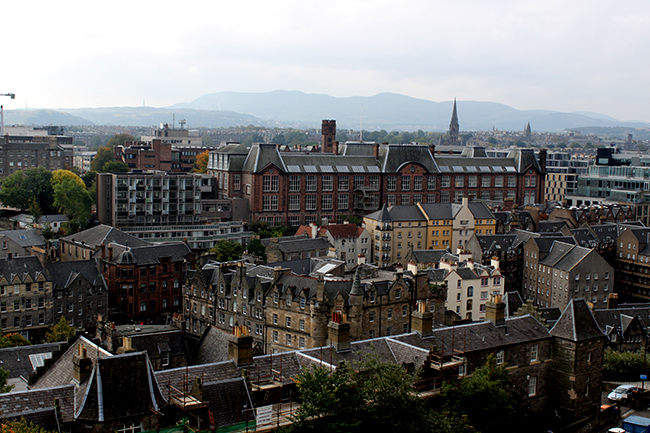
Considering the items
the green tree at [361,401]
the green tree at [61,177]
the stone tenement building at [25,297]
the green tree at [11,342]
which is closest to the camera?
the green tree at [361,401]

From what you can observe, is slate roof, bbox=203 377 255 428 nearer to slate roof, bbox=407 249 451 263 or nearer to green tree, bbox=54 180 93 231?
slate roof, bbox=407 249 451 263

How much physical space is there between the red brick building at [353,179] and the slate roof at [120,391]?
372 ft

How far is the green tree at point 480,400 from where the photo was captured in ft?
162

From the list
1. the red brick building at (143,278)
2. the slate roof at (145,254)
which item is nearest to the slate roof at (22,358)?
the red brick building at (143,278)

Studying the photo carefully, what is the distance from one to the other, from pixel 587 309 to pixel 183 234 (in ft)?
289

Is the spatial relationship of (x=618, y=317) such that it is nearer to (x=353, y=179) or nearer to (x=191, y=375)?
(x=191, y=375)

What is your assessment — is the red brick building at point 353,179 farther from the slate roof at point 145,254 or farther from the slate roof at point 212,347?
the slate roof at point 212,347

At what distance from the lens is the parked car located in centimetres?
7375

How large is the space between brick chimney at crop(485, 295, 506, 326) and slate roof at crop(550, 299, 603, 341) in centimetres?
538

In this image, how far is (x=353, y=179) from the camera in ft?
538

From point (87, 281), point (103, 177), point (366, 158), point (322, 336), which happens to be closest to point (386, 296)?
point (322, 336)

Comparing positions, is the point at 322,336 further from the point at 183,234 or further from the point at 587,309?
the point at 183,234

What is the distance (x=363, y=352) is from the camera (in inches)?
1929

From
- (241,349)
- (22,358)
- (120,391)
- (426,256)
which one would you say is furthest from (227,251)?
(120,391)
